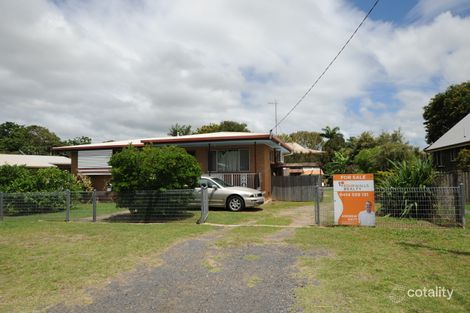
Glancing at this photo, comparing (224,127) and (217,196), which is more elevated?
(224,127)

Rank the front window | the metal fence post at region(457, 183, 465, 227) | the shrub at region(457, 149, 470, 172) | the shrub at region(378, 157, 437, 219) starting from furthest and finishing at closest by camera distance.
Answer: the front window < the shrub at region(457, 149, 470, 172) < the shrub at region(378, 157, 437, 219) < the metal fence post at region(457, 183, 465, 227)

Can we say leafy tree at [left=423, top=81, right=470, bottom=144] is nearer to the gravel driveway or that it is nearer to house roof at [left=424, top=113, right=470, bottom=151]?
house roof at [left=424, top=113, right=470, bottom=151]

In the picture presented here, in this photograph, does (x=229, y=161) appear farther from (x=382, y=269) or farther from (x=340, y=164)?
(x=340, y=164)

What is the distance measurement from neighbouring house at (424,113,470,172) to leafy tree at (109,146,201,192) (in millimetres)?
16543

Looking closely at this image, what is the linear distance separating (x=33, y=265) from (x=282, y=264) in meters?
4.39

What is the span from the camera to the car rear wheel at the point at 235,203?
13969mm

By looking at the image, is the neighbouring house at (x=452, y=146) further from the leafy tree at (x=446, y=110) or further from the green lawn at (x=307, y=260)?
the green lawn at (x=307, y=260)

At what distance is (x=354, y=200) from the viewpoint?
9422 mm

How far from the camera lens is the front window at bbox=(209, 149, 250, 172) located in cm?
1817

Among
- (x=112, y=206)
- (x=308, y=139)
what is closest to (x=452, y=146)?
(x=112, y=206)

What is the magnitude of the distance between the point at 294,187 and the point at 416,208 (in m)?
9.56

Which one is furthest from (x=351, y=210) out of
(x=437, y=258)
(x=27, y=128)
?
(x=27, y=128)
